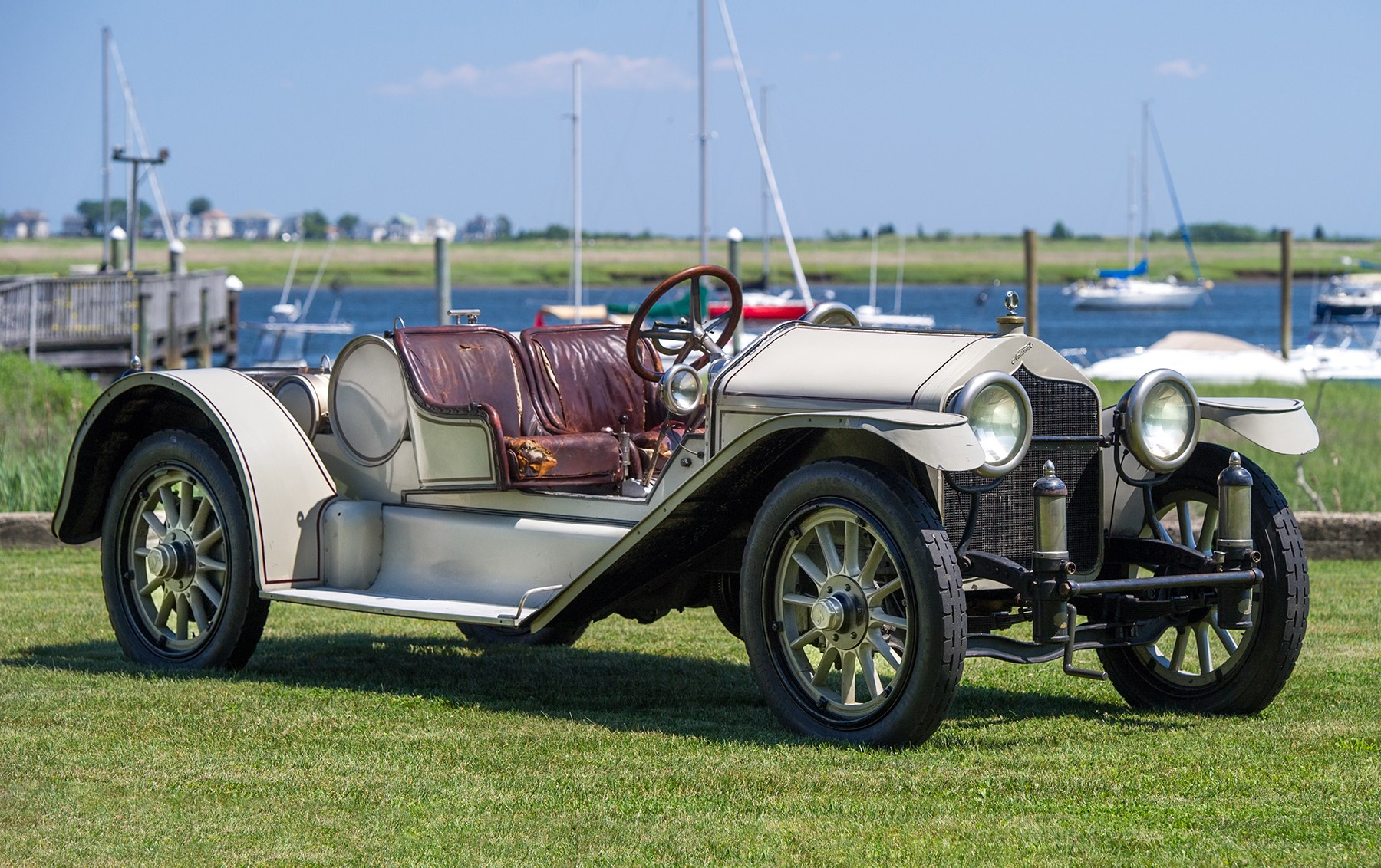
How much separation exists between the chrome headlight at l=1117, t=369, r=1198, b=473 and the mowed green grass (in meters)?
0.86

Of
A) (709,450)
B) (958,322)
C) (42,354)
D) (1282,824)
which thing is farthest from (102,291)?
(958,322)

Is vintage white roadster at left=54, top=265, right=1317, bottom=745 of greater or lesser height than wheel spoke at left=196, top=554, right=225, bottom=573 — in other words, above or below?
above

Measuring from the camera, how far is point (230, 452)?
21.7ft

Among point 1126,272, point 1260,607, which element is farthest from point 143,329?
point 1126,272

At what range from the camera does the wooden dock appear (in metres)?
26.2

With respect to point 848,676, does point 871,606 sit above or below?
above

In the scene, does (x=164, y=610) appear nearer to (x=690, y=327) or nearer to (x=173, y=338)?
(x=690, y=327)

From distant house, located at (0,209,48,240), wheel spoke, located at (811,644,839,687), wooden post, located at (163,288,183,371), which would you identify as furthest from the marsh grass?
distant house, located at (0,209,48,240)

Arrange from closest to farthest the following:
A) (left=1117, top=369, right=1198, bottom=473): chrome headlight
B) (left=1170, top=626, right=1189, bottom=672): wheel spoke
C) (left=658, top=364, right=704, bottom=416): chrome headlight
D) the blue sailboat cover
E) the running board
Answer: (left=1117, top=369, right=1198, bottom=473): chrome headlight < (left=1170, top=626, right=1189, bottom=672): wheel spoke < the running board < (left=658, top=364, right=704, bottom=416): chrome headlight < the blue sailboat cover

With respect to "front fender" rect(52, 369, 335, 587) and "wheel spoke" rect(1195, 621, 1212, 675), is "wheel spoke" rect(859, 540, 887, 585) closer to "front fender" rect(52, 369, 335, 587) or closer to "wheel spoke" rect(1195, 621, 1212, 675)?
"wheel spoke" rect(1195, 621, 1212, 675)

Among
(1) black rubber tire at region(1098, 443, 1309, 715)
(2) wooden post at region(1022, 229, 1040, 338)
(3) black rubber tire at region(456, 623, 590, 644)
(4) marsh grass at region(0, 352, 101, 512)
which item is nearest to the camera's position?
(1) black rubber tire at region(1098, 443, 1309, 715)

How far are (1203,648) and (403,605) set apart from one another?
2.74m

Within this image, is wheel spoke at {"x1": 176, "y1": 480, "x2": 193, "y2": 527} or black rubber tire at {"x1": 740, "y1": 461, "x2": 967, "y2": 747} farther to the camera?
wheel spoke at {"x1": 176, "y1": 480, "x2": 193, "y2": 527}

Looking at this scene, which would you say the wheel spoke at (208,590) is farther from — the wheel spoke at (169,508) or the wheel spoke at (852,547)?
the wheel spoke at (852,547)
